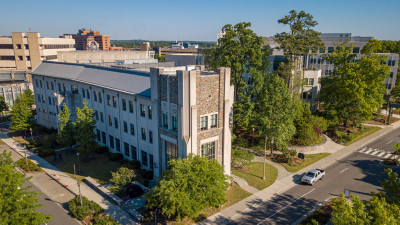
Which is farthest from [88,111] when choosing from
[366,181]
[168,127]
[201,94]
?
[366,181]

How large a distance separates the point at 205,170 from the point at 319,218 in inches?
510

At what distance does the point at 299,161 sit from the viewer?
42719 millimetres

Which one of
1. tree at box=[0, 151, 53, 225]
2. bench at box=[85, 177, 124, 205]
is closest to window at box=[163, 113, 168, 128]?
bench at box=[85, 177, 124, 205]

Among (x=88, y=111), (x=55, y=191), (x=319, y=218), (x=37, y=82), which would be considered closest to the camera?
(x=319, y=218)

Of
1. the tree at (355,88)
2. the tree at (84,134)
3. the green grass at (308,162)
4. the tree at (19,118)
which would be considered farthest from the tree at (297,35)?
the tree at (19,118)

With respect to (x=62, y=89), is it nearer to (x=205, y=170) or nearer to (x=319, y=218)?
(x=205, y=170)

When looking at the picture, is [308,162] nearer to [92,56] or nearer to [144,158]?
[144,158]

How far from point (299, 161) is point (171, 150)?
21754 millimetres

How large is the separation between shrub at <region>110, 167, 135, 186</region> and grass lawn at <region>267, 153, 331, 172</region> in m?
22.8

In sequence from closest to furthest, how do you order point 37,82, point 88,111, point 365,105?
point 88,111 → point 365,105 → point 37,82

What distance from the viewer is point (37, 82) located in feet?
207

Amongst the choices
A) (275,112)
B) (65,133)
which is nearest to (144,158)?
(65,133)

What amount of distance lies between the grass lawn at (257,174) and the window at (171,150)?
1013cm

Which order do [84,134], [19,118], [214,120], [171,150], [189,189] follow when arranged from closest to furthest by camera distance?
[189,189]
[214,120]
[171,150]
[84,134]
[19,118]
